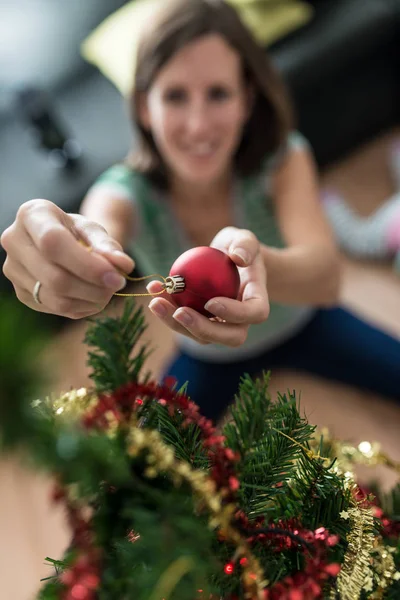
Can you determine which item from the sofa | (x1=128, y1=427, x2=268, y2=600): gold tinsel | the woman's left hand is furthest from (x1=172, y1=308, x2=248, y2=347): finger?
the sofa

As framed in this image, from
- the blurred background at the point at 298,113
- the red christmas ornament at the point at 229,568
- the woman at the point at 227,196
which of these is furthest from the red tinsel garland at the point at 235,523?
the blurred background at the point at 298,113

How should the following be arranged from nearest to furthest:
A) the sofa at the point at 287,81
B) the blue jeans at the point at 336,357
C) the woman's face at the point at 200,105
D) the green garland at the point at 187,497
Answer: the green garland at the point at 187,497 → the woman's face at the point at 200,105 → the blue jeans at the point at 336,357 → the sofa at the point at 287,81

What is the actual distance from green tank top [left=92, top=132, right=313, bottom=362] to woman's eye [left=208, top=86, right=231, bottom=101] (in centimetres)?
17

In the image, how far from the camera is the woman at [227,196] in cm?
83

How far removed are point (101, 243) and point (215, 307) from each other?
3.7 inches

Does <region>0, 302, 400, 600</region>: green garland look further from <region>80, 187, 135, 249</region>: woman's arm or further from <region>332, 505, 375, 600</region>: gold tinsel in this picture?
<region>80, 187, 135, 249</region>: woman's arm

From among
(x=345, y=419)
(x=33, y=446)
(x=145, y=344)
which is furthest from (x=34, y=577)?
(x=33, y=446)

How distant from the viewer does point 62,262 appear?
15.2 inches

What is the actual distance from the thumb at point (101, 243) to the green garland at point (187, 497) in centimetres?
4

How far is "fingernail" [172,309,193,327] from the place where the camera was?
41 cm

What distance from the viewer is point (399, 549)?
16.1 inches

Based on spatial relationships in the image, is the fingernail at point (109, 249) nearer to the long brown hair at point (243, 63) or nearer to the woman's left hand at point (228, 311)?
the woman's left hand at point (228, 311)

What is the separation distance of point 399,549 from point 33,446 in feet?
0.99

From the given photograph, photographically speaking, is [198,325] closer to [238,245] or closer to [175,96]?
[238,245]
